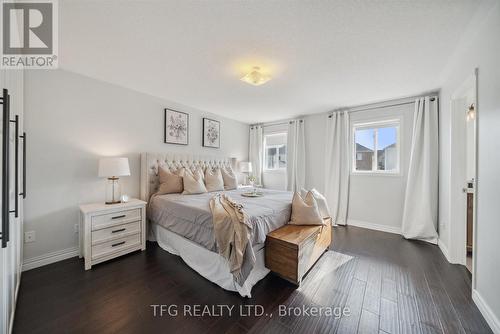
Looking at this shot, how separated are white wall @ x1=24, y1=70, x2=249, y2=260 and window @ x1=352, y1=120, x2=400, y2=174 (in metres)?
4.16

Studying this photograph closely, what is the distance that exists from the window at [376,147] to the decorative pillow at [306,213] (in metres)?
2.16

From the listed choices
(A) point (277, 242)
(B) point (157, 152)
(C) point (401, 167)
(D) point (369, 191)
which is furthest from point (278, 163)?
(A) point (277, 242)

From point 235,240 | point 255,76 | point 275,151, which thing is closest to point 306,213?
point 235,240

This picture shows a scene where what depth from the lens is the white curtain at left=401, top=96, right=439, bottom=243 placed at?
3004 millimetres

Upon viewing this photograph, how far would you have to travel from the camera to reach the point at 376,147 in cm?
371

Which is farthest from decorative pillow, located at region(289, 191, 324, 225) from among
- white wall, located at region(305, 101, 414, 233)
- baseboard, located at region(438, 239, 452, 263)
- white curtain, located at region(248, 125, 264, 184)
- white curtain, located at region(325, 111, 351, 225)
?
white curtain, located at region(248, 125, 264, 184)

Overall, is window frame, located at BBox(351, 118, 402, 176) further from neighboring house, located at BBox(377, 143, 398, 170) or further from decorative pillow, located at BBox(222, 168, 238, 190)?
decorative pillow, located at BBox(222, 168, 238, 190)

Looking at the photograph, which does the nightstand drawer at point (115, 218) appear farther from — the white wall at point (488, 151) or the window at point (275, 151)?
the white wall at point (488, 151)

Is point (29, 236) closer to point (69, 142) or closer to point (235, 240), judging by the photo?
point (69, 142)

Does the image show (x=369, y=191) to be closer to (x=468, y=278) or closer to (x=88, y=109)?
(x=468, y=278)

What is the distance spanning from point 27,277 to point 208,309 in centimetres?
203

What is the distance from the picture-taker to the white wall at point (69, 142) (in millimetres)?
2195

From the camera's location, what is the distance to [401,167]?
341 cm

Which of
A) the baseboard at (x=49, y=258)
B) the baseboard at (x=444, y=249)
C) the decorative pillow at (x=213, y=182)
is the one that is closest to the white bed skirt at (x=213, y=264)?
the decorative pillow at (x=213, y=182)
